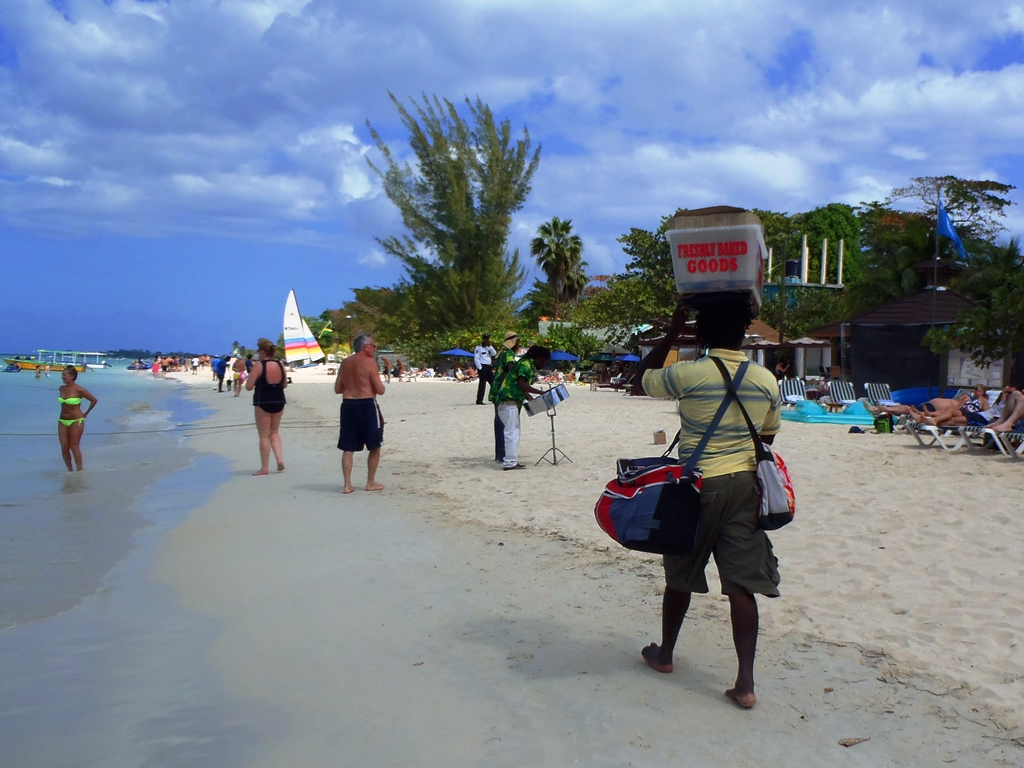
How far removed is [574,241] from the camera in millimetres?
53531

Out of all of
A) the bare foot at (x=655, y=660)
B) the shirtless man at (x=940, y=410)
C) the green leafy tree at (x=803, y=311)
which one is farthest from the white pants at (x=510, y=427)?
the green leafy tree at (x=803, y=311)

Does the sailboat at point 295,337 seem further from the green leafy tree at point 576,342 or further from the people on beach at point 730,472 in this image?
the people on beach at point 730,472

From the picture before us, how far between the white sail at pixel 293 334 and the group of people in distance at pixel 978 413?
173ft

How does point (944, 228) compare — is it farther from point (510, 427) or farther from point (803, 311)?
point (803, 311)

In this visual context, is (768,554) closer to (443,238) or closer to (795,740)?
(795,740)

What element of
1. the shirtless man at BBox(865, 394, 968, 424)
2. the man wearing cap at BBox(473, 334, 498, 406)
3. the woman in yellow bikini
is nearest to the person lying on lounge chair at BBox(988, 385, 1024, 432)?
the shirtless man at BBox(865, 394, 968, 424)

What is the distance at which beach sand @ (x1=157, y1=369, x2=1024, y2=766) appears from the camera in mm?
3201

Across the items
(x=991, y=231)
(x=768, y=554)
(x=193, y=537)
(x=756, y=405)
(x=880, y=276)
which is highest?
(x=991, y=231)

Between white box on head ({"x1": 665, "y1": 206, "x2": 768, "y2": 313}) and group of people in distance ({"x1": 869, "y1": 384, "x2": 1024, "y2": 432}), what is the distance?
8852 millimetres

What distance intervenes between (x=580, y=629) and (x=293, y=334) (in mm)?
59543

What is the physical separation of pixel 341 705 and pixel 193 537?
4.05 m

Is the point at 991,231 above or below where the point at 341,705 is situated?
above

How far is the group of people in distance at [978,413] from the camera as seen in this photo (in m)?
10.7

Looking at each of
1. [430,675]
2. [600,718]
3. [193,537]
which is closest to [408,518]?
→ [193,537]
